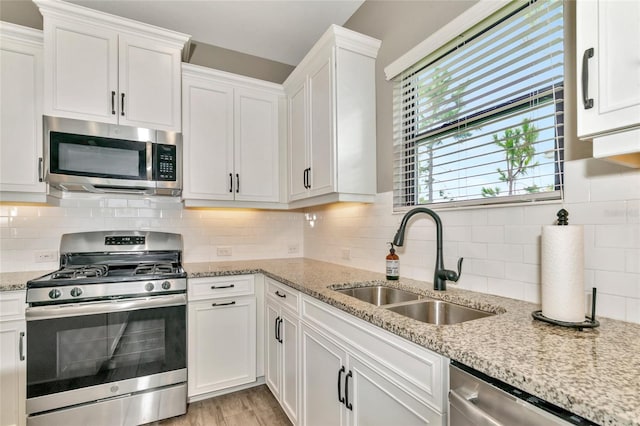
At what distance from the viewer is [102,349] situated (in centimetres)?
189

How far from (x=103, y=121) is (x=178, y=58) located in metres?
0.71

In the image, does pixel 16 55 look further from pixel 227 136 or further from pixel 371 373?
pixel 371 373

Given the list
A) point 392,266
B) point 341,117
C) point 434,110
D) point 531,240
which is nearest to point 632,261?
point 531,240

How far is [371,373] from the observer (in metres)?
1.21

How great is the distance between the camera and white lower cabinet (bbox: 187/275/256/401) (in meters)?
2.22

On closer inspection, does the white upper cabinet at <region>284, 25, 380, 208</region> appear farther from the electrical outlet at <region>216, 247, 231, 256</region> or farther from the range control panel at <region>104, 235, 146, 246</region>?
the range control panel at <region>104, 235, 146, 246</region>

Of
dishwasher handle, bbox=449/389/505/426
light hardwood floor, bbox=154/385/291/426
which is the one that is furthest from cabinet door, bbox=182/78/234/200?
dishwasher handle, bbox=449/389/505/426

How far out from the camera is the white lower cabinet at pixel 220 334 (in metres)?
2.22

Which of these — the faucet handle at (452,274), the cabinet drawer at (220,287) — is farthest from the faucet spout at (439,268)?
the cabinet drawer at (220,287)

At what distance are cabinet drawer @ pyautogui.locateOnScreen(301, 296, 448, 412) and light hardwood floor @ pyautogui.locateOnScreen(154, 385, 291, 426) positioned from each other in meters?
1.02

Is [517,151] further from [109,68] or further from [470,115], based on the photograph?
[109,68]

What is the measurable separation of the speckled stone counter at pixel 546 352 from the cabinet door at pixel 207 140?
1635mm

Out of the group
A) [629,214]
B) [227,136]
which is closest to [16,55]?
[227,136]

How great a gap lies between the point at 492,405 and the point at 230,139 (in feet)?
8.03
